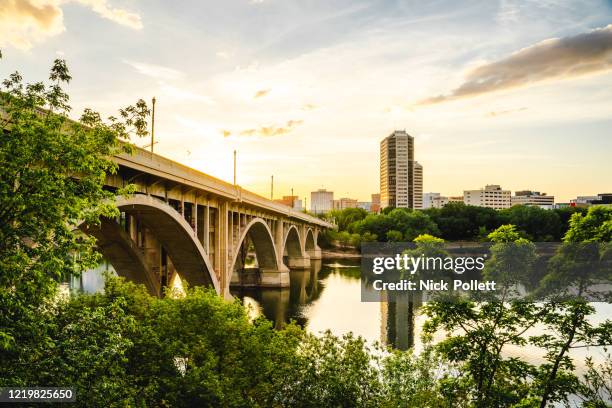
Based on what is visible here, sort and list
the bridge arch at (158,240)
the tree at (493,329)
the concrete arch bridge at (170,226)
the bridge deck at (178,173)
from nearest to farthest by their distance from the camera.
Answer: the tree at (493,329), the bridge deck at (178,173), the concrete arch bridge at (170,226), the bridge arch at (158,240)

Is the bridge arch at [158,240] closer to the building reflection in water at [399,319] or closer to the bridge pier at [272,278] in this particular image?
the building reflection in water at [399,319]

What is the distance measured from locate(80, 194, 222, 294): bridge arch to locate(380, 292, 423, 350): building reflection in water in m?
12.6

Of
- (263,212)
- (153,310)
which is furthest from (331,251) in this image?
(153,310)

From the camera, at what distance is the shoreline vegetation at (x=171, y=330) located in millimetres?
8766

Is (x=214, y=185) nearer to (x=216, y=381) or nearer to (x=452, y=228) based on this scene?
(x=216, y=381)

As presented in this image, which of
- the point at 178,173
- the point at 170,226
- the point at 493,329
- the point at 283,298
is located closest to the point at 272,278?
the point at 283,298

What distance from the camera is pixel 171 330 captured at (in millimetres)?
14320

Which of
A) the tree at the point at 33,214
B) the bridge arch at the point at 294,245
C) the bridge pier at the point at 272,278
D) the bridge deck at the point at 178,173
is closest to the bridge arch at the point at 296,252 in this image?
the bridge arch at the point at 294,245

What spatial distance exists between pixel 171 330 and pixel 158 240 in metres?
13.2

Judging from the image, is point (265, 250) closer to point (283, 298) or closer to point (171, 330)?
point (283, 298)

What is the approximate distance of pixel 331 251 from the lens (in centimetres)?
10244

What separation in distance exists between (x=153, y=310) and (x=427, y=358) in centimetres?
952

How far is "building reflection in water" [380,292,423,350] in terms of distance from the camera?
29353mm

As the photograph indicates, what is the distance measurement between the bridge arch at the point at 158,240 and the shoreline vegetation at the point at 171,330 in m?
5.60
